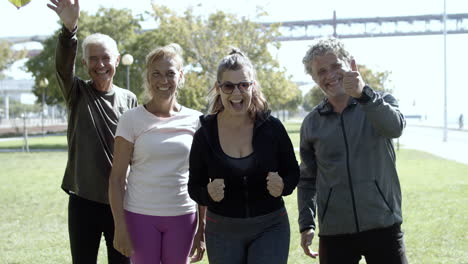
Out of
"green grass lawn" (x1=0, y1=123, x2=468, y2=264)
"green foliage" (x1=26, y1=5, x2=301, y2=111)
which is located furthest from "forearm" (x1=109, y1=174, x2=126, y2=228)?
"green foliage" (x1=26, y1=5, x2=301, y2=111)

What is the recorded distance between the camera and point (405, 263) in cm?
301

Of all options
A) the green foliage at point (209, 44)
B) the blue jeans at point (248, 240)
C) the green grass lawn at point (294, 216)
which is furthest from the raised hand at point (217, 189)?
the green foliage at point (209, 44)

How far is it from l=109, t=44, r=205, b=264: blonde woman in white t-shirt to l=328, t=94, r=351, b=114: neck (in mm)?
933

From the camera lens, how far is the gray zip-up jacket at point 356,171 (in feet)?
9.79

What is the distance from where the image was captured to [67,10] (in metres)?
3.33

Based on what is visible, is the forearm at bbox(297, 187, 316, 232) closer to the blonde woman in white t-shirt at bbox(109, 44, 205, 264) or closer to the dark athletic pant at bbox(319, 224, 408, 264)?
the dark athletic pant at bbox(319, 224, 408, 264)

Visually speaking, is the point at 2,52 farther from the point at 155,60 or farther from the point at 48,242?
the point at 155,60

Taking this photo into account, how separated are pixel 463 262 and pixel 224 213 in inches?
157

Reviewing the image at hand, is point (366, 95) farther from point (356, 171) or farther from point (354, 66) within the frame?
point (356, 171)

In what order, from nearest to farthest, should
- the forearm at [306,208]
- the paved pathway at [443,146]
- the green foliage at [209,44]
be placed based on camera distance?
1. the forearm at [306,208]
2. the paved pathway at [443,146]
3. the green foliage at [209,44]

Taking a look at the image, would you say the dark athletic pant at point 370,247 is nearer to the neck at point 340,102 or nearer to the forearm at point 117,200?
the neck at point 340,102

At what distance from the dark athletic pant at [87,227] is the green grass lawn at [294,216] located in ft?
8.26

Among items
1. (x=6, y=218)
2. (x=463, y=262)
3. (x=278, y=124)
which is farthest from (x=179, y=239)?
(x=6, y=218)

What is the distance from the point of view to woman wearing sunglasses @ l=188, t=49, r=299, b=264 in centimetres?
290
